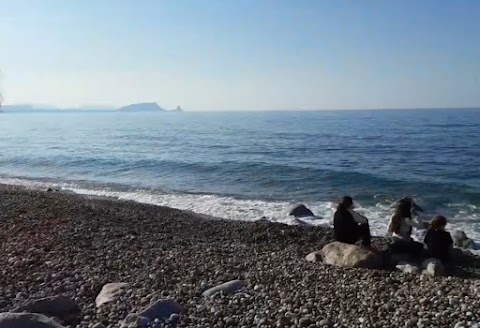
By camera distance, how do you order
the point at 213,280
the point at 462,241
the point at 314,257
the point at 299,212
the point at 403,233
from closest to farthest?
the point at 213,280 → the point at 314,257 → the point at 403,233 → the point at 462,241 → the point at 299,212

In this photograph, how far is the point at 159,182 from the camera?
27.5 meters

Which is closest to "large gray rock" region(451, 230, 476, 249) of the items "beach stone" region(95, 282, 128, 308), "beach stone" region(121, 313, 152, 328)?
"beach stone" region(95, 282, 128, 308)

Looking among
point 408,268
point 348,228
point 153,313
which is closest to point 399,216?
point 348,228

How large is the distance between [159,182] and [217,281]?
19.7 meters

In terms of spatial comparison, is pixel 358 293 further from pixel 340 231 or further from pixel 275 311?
pixel 340 231

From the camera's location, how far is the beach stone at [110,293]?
24.6 ft

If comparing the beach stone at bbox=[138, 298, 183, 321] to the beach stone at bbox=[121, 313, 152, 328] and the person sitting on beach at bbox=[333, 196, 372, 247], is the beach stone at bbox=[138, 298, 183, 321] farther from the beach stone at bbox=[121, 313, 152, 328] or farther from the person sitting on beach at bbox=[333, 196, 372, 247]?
the person sitting on beach at bbox=[333, 196, 372, 247]

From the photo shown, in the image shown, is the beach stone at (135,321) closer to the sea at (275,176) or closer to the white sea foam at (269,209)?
the white sea foam at (269,209)

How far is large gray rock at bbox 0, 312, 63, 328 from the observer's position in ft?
19.8

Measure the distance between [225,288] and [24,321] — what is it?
2930mm

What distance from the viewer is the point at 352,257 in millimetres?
9961

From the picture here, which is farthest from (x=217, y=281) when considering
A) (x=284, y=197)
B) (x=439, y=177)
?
(x=439, y=177)

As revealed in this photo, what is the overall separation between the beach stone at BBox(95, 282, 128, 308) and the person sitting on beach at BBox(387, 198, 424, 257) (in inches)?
247

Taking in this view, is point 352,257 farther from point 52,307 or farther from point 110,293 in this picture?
point 52,307
